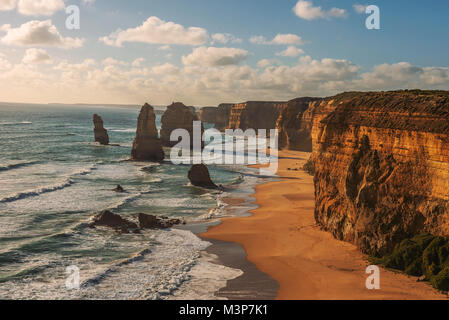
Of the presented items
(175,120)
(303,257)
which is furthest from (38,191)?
(175,120)

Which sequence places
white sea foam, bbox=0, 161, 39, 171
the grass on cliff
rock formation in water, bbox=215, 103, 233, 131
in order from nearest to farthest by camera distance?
the grass on cliff
white sea foam, bbox=0, 161, 39, 171
rock formation in water, bbox=215, 103, 233, 131

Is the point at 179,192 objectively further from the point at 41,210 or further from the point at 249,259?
the point at 249,259

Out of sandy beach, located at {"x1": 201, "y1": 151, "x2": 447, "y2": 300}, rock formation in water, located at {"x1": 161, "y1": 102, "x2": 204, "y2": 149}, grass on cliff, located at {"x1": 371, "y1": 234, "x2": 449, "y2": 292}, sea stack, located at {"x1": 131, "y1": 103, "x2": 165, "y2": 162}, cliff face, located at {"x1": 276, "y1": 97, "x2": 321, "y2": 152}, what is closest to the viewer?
grass on cliff, located at {"x1": 371, "y1": 234, "x2": 449, "y2": 292}

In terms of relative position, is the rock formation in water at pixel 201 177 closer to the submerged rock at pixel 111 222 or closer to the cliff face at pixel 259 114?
the submerged rock at pixel 111 222

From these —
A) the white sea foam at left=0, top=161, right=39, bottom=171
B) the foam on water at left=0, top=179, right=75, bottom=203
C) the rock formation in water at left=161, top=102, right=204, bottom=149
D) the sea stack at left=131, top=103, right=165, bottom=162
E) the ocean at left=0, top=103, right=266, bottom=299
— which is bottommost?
the ocean at left=0, top=103, right=266, bottom=299

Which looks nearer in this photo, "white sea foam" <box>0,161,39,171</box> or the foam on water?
the foam on water

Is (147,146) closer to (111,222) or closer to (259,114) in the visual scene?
(111,222)

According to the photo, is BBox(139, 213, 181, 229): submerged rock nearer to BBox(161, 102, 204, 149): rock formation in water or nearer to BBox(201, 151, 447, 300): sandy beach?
BBox(201, 151, 447, 300): sandy beach

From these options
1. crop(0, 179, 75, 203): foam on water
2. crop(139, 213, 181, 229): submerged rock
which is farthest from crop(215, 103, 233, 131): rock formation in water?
crop(139, 213, 181, 229): submerged rock
